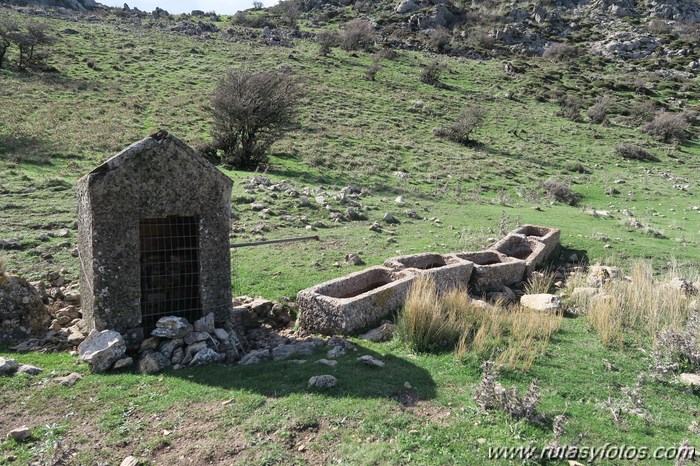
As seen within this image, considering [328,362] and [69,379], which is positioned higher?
[328,362]

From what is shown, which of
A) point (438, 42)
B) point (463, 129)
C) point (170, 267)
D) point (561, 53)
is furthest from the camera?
point (561, 53)

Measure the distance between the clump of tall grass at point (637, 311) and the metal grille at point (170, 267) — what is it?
673cm

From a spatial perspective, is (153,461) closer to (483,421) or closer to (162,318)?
(162,318)

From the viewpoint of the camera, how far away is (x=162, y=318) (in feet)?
22.1

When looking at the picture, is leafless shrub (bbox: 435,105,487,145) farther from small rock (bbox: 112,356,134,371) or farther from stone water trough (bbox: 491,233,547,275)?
small rock (bbox: 112,356,134,371)

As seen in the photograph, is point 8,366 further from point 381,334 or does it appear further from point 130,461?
point 381,334

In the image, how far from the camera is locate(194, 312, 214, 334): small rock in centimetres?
688

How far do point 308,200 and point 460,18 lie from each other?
10075 cm

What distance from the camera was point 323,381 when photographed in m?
5.52

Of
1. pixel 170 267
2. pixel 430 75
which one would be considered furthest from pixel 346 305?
pixel 430 75

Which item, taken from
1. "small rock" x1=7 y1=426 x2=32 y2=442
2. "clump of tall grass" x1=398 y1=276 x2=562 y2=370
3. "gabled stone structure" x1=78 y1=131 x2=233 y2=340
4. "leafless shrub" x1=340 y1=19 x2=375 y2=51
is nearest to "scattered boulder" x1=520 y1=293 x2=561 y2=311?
"clump of tall grass" x1=398 y1=276 x2=562 y2=370

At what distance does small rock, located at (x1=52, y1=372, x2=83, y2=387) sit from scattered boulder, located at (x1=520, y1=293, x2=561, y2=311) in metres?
7.58

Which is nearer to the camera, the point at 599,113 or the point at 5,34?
the point at 5,34

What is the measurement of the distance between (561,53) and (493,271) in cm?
8097
